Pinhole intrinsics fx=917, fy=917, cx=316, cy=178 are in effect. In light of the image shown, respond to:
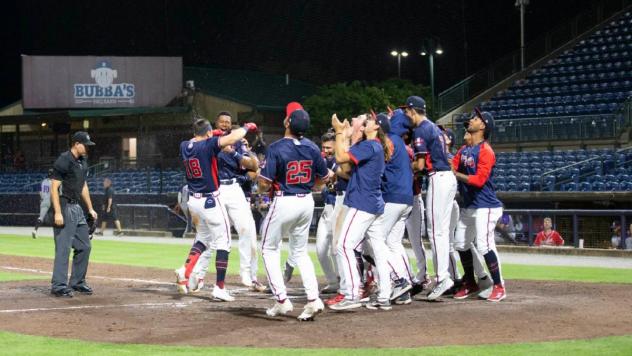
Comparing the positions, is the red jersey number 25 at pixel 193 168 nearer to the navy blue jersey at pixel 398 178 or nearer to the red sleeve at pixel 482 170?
the navy blue jersey at pixel 398 178

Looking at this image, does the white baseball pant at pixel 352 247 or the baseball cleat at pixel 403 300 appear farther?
the baseball cleat at pixel 403 300

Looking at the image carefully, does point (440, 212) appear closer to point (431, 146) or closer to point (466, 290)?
point (431, 146)

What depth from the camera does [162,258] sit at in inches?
757

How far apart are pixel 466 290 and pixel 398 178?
188 centimetres

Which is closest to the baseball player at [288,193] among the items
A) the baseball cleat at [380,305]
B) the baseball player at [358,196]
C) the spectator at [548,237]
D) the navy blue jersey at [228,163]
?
the baseball player at [358,196]

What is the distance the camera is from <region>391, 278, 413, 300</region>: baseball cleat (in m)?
10.5

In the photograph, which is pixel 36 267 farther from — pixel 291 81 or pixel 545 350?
pixel 291 81

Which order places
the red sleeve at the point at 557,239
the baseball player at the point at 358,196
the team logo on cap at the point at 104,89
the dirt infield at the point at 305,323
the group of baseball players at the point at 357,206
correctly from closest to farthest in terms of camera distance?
1. the dirt infield at the point at 305,323
2. the group of baseball players at the point at 357,206
3. the baseball player at the point at 358,196
4. the red sleeve at the point at 557,239
5. the team logo on cap at the point at 104,89

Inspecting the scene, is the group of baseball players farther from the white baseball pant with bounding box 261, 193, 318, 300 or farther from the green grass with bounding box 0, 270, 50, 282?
the green grass with bounding box 0, 270, 50, 282

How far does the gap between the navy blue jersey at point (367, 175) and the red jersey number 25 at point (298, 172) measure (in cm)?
56

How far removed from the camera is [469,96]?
34.7m

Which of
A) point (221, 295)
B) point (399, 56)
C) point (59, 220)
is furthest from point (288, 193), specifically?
point (399, 56)

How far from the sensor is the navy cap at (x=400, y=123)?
10797 mm

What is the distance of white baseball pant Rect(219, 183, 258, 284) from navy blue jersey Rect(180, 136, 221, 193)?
2.98 ft
